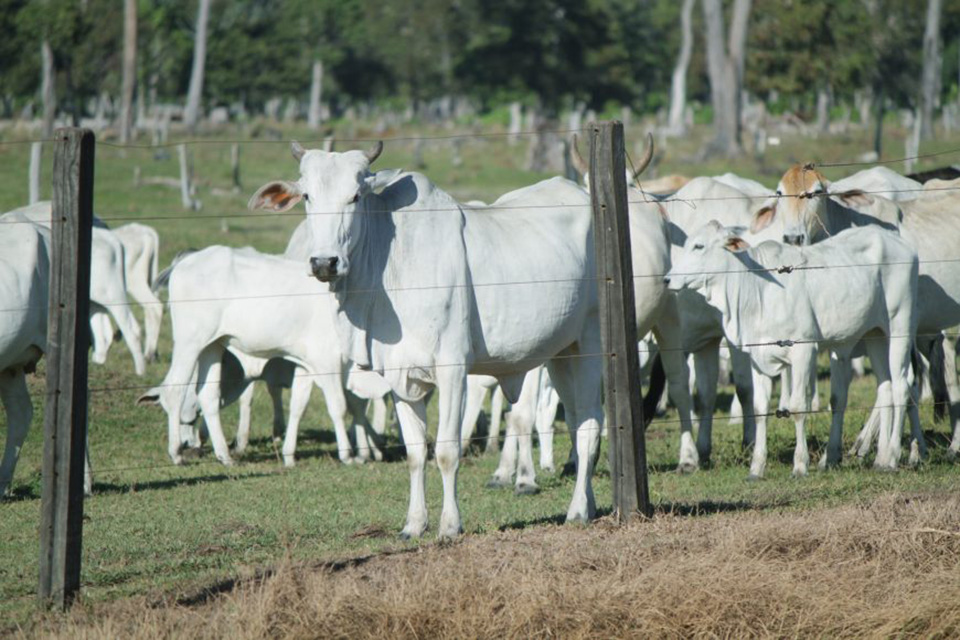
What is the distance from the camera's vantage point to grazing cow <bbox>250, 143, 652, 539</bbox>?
8.19 meters

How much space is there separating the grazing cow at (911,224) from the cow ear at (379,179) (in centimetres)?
516

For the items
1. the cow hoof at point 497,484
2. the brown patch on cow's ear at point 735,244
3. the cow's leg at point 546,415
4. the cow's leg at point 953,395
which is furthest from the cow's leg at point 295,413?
the cow's leg at point 953,395

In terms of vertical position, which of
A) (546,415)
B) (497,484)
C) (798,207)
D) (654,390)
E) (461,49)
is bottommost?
(497,484)

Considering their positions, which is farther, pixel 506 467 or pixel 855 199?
pixel 855 199

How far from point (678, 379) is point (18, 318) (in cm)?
564

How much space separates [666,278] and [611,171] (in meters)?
3.00

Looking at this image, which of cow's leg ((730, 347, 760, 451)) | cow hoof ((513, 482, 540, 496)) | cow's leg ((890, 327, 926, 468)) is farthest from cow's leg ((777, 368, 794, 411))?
cow hoof ((513, 482, 540, 496))

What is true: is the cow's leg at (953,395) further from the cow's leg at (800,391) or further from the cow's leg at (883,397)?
the cow's leg at (800,391)

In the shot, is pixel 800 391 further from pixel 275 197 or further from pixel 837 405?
pixel 275 197

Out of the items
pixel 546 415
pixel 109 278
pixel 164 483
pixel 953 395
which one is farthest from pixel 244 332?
pixel 953 395

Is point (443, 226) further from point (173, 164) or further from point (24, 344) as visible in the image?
point (173, 164)

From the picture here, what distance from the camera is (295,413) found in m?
13.5

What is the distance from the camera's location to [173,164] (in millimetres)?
40688

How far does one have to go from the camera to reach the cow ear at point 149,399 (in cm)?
1367
